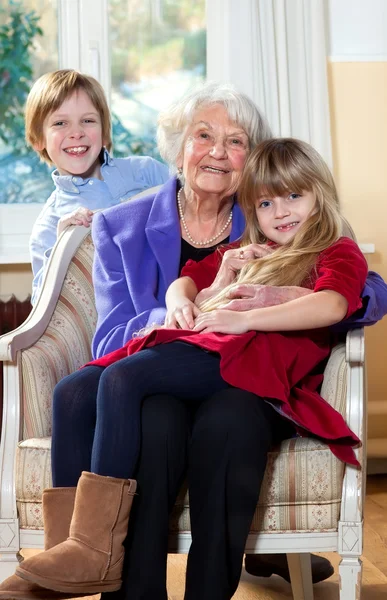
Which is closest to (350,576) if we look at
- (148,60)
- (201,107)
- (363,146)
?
(201,107)

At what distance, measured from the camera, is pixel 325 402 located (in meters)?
1.71

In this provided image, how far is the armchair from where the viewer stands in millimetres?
1668

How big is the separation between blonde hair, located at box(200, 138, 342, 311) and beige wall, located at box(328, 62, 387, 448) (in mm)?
1550

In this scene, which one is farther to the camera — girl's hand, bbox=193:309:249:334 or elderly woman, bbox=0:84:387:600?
girl's hand, bbox=193:309:249:334

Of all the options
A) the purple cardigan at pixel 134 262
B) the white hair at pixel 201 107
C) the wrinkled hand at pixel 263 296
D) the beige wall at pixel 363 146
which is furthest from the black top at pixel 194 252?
the beige wall at pixel 363 146

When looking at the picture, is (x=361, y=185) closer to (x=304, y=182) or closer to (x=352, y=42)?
(x=352, y=42)

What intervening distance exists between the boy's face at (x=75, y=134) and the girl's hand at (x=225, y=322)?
3.52ft

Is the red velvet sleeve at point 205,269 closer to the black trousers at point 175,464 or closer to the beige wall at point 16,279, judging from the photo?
the black trousers at point 175,464

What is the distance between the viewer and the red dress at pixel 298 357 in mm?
1657

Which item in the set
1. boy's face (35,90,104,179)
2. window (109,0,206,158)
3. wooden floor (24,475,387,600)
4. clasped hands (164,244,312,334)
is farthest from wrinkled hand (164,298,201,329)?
window (109,0,206,158)

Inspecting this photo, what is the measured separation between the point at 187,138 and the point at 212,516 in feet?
3.18

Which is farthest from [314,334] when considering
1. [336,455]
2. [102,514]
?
[102,514]

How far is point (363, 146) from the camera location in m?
3.49

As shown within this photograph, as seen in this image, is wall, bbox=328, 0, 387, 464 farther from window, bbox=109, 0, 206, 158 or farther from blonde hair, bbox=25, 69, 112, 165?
blonde hair, bbox=25, 69, 112, 165
